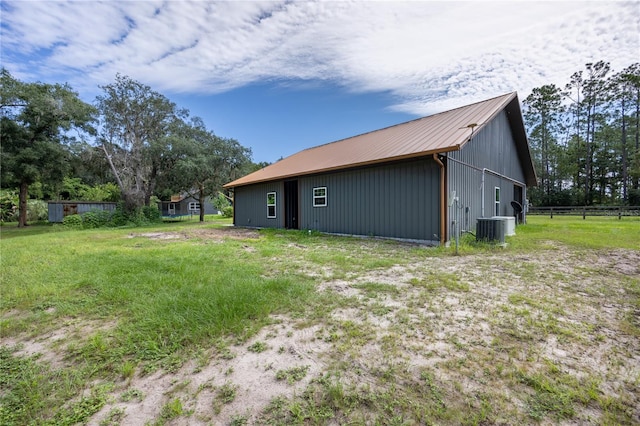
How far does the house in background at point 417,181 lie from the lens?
25.0 feet

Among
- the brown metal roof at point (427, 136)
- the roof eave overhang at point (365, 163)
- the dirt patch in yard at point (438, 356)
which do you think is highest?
the brown metal roof at point (427, 136)

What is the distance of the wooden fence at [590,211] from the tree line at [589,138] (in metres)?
9.21

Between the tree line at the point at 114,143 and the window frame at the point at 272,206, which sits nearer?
the window frame at the point at 272,206

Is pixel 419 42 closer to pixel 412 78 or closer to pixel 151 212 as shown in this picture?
pixel 412 78

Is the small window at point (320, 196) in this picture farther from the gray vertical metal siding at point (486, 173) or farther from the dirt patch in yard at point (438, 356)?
the dirt patch in yard at point (438, 356)

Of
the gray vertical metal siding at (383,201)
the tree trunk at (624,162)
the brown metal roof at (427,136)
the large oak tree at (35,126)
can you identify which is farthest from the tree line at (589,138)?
the large oak tree at (35,126)

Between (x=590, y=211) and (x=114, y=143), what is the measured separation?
33673mm

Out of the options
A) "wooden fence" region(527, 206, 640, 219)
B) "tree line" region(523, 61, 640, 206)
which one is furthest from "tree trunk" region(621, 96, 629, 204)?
"wooden fence" region(527, 206, 640, 219)

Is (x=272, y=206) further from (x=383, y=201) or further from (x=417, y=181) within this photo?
(x=417, y=181)

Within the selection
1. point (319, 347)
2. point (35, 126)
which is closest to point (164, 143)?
point (35, 126)

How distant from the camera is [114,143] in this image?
1933cm

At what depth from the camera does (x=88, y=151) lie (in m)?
17.0

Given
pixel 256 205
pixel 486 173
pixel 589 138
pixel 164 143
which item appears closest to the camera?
pixel 486 173

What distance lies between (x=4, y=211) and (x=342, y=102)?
24.8m
